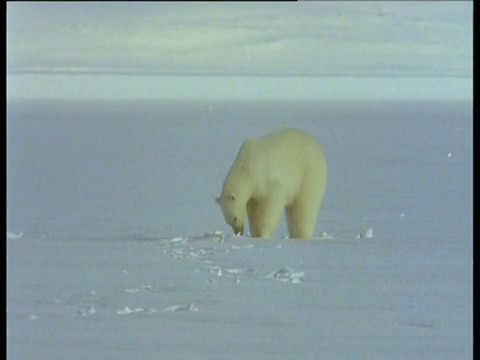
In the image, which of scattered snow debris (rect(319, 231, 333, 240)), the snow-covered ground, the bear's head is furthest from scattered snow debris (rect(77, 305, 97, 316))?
scattered snow debris (rect(319, 231, 333, 240))

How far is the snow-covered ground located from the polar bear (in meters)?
0.18

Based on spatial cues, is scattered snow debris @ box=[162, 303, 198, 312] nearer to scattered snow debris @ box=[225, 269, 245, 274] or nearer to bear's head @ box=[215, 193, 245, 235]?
scattered snow debris @ box=[225, 269, 245, 274]

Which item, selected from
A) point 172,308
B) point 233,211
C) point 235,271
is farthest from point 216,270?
point 233,211

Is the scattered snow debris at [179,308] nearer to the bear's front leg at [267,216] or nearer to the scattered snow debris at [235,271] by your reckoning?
the scattered snow debris at [235,271]

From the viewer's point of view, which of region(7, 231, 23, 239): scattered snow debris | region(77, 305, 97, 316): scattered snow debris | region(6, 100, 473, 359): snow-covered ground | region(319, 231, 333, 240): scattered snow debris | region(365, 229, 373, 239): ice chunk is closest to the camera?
region(6, 100, 473, 359): snow-covered ground

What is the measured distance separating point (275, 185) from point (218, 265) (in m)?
1.15

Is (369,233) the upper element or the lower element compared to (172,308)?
upper

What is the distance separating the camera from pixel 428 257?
406 centimetres

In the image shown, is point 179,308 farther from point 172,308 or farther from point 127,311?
point 127,311

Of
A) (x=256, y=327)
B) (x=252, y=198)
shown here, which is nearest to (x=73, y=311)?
(x=256, y=327)

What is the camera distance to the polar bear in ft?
15.8

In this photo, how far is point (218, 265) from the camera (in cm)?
379
